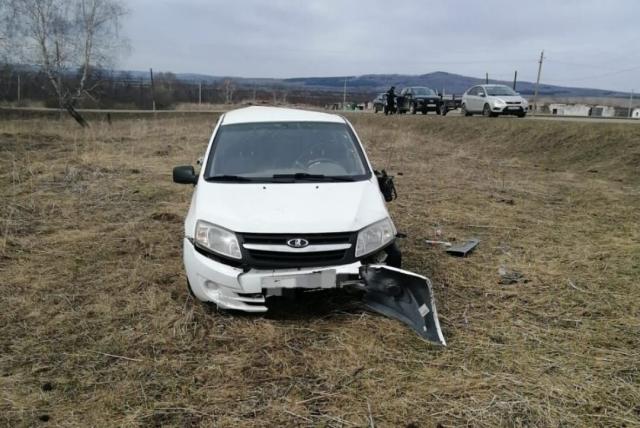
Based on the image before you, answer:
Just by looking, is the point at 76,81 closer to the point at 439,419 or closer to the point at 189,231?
the point at 189,231

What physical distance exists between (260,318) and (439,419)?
1.60m

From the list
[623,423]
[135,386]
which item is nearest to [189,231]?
[135,386]

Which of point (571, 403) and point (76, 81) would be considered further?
point (76, 81)

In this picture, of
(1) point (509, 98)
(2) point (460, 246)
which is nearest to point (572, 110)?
(1) point (509, 98)

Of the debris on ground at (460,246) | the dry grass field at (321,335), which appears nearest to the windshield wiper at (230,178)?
the dry grass field at (321,335)

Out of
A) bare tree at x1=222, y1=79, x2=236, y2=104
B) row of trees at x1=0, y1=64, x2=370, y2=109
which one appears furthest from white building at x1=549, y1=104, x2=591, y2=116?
bare tree at x1=222, y1=79, x2=236, y2=104

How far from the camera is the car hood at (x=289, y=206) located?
3.57m

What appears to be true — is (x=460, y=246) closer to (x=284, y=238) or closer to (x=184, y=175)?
(x=284, y=238)

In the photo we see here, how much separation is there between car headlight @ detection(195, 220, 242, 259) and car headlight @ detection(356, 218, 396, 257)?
3.07 ft

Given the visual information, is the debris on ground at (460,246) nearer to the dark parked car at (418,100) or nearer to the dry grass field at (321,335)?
the dry grass field at (321,335)

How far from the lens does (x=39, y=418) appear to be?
265cm

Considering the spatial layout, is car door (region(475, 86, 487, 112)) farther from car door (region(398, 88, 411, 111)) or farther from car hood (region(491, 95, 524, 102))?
car door (region(398, 88, 411, 111))

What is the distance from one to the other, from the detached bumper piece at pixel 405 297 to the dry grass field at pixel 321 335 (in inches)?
4.1

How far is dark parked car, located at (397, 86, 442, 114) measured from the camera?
27.4m
